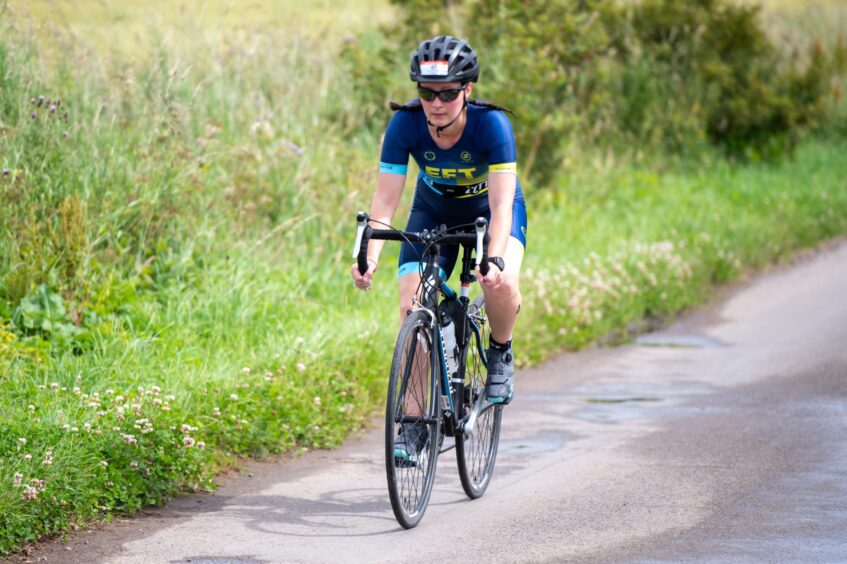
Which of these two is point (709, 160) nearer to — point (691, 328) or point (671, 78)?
point (671, 78)

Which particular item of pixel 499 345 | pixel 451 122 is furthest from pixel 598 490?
pixel 451 122

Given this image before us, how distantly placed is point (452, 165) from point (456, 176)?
8cm

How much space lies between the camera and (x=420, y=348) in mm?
6043

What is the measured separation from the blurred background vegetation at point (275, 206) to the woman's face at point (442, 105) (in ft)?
7.31

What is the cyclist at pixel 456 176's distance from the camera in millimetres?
6086

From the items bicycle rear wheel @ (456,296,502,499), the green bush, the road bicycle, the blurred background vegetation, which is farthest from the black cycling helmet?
the green bush

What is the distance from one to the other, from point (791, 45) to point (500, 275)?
2082 centimetres

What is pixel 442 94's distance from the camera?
611 centimetres

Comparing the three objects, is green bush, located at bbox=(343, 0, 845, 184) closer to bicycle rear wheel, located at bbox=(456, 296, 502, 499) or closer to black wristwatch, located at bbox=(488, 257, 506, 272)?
bicycle rear wheel, located at bbox=(456, 296, 502, 499)

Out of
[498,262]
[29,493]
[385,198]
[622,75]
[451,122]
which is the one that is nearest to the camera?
[29,493]

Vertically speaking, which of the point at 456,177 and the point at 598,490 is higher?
the point at 456,177

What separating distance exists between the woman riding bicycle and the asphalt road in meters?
0.87

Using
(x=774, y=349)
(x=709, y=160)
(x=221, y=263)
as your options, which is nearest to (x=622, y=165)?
(x=709, y=160)

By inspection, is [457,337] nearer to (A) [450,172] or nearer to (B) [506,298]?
(B) [506,298]
